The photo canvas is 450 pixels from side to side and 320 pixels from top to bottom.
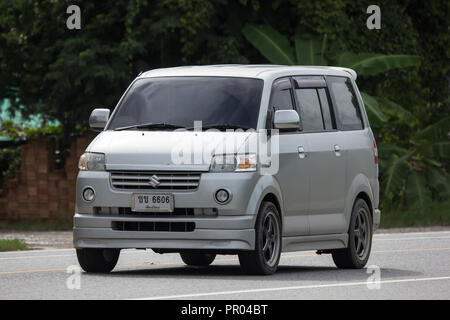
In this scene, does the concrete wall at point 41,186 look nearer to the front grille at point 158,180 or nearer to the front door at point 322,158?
the front door at point 322,158

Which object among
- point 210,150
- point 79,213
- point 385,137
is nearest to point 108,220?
point 79,213

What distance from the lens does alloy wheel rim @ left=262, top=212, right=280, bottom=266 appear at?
511 inches

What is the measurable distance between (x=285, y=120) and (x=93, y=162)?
1.98 meters

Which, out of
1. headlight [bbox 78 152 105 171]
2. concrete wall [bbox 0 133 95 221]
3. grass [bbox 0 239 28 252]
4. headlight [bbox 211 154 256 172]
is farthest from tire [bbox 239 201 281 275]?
concrete wall [bbox 0 133 95 221]

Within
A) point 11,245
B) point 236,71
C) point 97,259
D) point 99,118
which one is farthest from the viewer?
point 11,245

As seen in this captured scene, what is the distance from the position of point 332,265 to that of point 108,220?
3784 millimetres

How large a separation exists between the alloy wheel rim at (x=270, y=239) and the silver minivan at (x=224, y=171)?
1 cm

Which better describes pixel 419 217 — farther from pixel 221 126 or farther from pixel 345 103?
pixel 221 126

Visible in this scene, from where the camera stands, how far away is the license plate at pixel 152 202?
12594 mm

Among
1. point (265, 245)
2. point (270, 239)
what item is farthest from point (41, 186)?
point (265, 245)

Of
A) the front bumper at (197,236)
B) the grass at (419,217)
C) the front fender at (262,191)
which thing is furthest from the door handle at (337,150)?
the grass at (419,217)

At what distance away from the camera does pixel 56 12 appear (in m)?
27.9

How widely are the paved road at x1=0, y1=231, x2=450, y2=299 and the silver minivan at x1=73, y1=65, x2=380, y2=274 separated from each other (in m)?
0.35

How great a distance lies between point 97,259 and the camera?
43.9 feet
